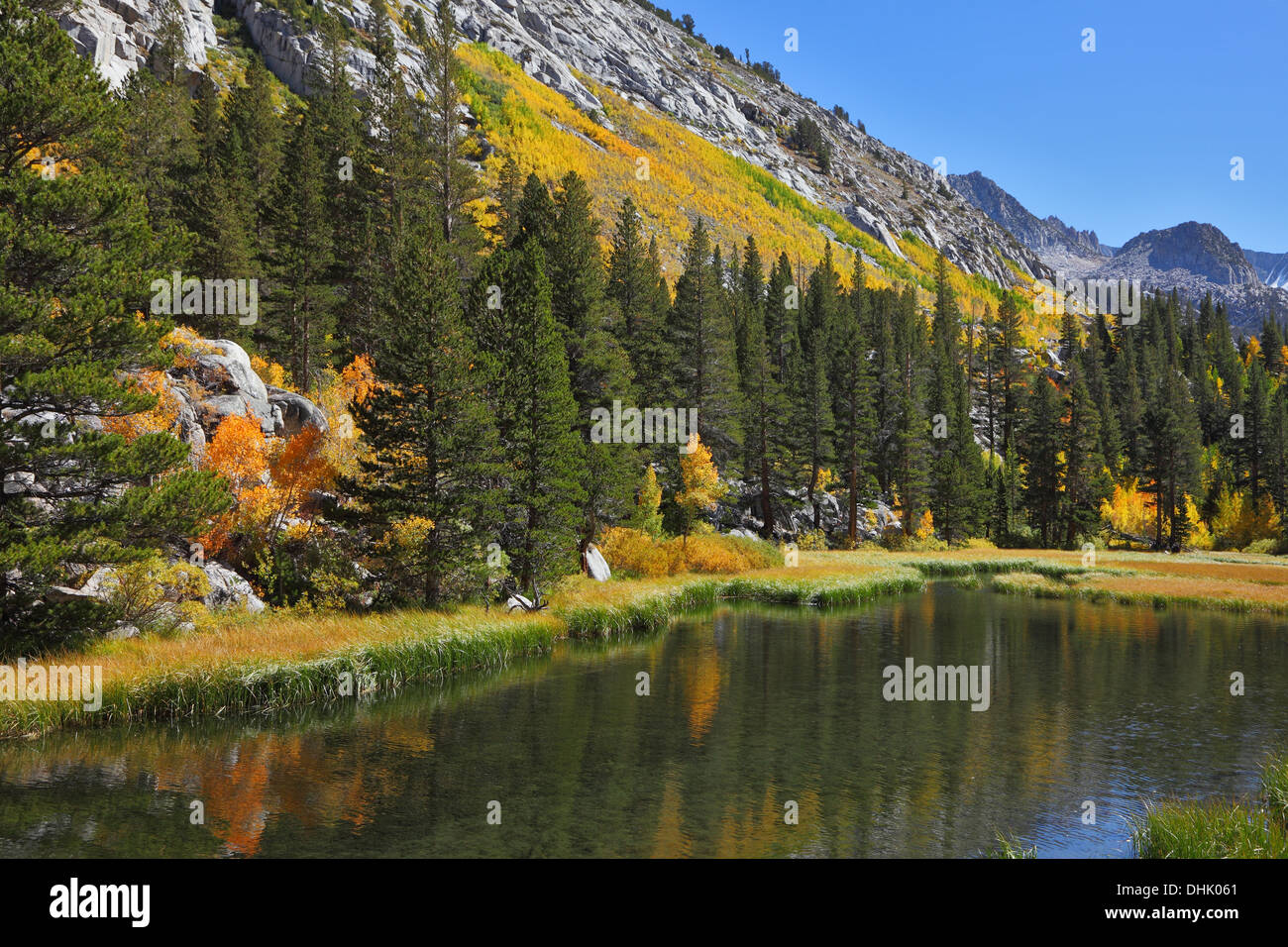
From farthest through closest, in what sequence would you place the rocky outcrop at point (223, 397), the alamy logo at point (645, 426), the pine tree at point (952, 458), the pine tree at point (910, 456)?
the pine tree at point (952, 458)
the pine tree at point (910, 456)
the alamy logo at point (645, 426)
the rocky outcrop at point (223, 397)

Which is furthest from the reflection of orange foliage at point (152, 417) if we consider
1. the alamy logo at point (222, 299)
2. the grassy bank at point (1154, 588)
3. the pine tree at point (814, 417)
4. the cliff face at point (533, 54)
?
the cliff face at point (533, 54)

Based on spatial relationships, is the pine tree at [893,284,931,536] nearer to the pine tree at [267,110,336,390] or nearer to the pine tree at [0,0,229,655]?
the pine tree at [267,110,336,390]

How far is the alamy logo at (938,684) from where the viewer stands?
77.1 ft

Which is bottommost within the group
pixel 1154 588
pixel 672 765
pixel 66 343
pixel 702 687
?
pixel 1154 588

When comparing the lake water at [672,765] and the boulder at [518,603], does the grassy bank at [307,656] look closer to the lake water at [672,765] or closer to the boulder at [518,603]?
the lake water at [672,765]

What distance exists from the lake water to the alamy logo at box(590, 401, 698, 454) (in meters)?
20.1

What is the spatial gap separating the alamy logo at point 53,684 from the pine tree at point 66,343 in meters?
1.70

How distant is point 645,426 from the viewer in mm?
57531

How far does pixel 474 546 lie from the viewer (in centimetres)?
3062
